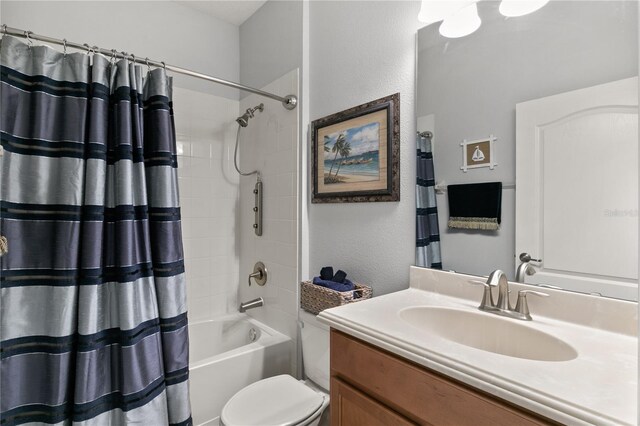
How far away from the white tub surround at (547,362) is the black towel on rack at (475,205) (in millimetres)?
201

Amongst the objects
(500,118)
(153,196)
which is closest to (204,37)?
(153,196)

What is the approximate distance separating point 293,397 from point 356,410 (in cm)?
52

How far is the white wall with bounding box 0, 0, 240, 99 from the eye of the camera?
176 cm

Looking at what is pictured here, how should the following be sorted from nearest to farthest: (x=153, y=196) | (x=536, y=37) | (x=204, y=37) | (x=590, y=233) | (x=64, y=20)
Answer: (x=590, y=233)
(x=536, y=37)
(x=153, y=196)
(x=64, y=20)
(x=204, y=37)

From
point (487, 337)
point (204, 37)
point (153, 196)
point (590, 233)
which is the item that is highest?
point (204, 37)

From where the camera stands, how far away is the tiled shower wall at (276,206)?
1878 mm

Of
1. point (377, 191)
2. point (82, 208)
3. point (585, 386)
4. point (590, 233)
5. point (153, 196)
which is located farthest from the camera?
point (377, 191)

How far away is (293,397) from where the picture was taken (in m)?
1.35

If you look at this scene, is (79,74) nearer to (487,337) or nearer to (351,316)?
(351,316)

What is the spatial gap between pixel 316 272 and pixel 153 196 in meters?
0.96

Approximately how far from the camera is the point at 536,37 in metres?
1.03

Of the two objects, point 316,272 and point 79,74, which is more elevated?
point 79,74

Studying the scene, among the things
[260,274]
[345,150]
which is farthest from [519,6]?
[260,274]

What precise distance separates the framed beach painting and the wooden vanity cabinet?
71cm
